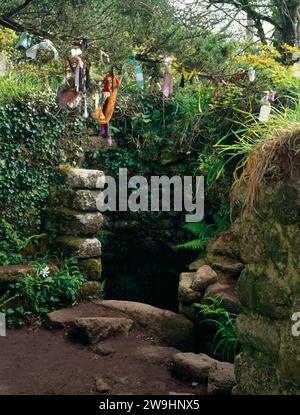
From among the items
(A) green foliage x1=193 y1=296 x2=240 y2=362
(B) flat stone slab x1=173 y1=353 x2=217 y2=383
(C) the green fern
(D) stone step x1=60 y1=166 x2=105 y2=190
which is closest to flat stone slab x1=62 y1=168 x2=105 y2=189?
(D) stone step x1=60 y1=166 x2=105 y2=190

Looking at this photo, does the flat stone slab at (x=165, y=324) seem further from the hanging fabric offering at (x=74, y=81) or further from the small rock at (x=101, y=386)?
the hanging fabric offering at (x=74, y=81)

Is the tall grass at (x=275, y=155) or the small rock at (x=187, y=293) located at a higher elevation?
the tall grass at (x=275, y=155)

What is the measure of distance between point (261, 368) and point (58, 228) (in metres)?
4.48

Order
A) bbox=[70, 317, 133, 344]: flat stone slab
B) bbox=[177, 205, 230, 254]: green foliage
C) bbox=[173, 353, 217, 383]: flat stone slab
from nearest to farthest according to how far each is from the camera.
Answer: bbox=[173, 353, 217, 383]: flat stone slab
bbox=[70, 317, 133, 344]: flat stone slab
bbox=[177, 205, 230, 254]: green foliage

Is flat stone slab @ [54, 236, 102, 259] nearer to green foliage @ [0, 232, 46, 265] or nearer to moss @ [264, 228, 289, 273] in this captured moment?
green foliage @ [0, 232, 46, 265]

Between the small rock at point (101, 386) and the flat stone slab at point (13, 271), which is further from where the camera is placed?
the flat stone slab at point (13, 271)

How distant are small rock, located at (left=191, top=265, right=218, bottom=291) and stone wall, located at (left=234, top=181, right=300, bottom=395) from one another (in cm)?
292

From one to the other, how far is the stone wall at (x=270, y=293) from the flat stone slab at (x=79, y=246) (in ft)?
12.6

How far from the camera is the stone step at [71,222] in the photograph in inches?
267

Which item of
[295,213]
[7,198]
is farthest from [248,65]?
[295,213]

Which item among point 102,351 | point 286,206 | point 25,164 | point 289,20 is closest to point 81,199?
point 25,164

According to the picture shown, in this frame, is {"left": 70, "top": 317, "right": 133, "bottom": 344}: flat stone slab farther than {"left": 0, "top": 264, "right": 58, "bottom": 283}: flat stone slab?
No

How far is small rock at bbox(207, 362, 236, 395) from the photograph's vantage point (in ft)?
12.8

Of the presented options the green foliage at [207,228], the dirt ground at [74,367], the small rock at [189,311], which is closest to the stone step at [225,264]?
the green foliage at [207,228]
